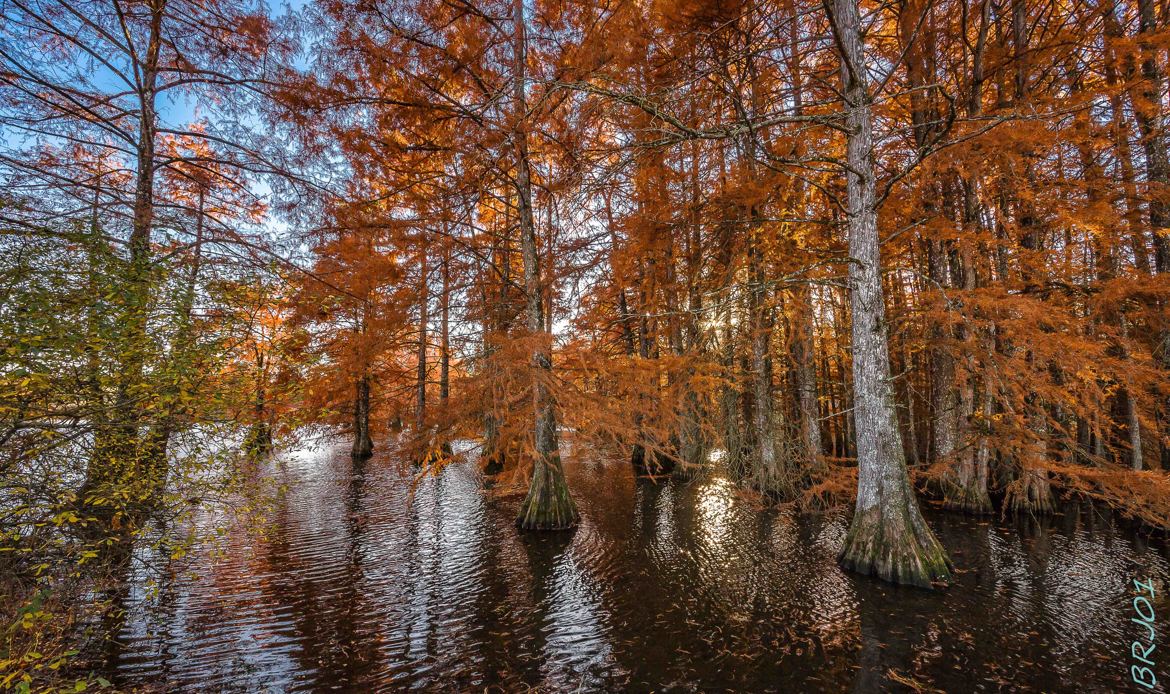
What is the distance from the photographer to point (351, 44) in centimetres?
796

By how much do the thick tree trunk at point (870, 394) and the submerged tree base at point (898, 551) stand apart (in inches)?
0.6

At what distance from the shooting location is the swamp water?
443cm

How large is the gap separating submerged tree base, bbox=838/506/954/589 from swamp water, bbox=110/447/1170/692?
26cm

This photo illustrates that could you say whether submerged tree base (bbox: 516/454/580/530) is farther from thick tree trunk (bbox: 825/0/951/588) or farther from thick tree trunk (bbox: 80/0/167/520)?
thick tree trunk (bbox: 80/0/167/520)

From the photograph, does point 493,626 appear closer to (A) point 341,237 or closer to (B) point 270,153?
(A) point 341,237

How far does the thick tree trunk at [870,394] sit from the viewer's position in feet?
21.1

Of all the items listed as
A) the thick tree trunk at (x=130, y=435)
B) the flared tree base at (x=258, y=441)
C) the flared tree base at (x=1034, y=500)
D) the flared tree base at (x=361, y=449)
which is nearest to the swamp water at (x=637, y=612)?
the flared tree base at (x=1034, y=500)

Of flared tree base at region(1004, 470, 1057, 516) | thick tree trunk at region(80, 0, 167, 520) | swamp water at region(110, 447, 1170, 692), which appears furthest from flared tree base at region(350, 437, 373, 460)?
→ flared tree base at region(1004, 470, 1057, 516)

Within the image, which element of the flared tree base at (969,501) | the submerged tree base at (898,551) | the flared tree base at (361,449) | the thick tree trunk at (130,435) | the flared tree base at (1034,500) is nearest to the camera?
the thick tree trunk at (130,435)

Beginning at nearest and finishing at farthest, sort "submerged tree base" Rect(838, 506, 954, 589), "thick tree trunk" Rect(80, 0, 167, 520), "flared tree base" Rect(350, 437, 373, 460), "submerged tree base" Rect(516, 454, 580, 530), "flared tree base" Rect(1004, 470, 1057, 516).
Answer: "thick tree trunk" Rect(80, 0, 167, 520) < "submerged tree base" Rect(838, 506, 954, 589) < "submerged tree base" Rect(516, 454, 580, 530) < "flared tree base" Rect(1004, 470, 1057, 516) < "flared tree base" Rect(350, 437, 373, 460)

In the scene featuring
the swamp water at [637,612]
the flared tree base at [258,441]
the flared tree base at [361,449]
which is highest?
the flared tree base at [258,441]

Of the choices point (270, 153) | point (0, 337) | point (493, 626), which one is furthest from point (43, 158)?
point (493, 626)

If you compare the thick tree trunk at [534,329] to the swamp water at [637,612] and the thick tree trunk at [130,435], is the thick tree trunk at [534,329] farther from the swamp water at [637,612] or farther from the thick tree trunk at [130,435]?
the thick tree trunk at [130,435]

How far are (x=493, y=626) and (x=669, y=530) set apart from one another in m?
4.90
